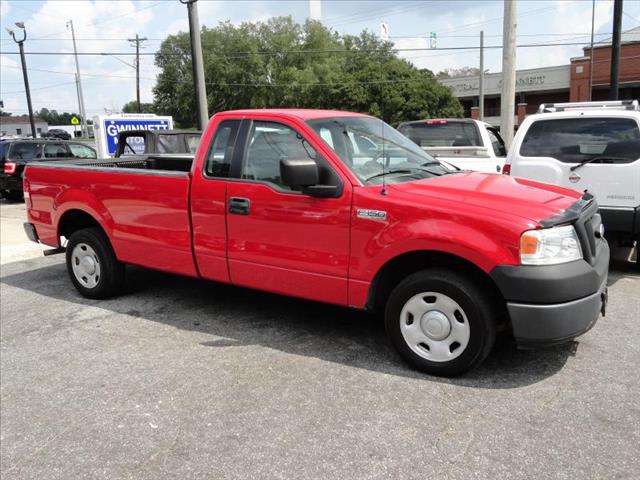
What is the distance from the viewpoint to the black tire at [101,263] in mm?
5715

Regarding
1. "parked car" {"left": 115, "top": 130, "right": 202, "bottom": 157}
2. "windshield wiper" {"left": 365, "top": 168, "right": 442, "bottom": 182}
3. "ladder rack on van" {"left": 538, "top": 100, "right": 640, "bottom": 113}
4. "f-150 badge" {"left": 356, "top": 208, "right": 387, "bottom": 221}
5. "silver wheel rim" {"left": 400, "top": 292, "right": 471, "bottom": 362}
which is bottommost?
"silver wheel rim" {"left": 400, "top": 292, "right": 471, "bottom": 362}

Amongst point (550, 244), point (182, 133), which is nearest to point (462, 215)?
point (550, 244)

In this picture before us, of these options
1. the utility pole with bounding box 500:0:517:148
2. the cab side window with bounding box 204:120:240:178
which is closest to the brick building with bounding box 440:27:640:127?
the utility pole with bounding box 500:0:517:148

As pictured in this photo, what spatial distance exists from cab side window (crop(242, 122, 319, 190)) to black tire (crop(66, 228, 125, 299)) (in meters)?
2.06

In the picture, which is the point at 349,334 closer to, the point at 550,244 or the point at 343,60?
the point at 550,244

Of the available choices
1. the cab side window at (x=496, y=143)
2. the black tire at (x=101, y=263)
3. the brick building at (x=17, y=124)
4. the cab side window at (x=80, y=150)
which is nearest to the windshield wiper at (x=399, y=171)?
the black tire at (x=101, y=263)

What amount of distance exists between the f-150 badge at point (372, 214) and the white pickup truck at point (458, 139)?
16.6ft

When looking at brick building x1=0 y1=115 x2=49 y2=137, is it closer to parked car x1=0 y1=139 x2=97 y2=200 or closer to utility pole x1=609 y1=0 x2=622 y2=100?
parked car x1=0 y1=139 x2=97 y2=200

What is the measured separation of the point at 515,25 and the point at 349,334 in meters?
11.4

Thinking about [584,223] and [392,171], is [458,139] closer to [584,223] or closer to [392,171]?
[392,171]

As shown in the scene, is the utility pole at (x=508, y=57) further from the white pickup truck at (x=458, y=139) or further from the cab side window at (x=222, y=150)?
the cab side window at (x=222, y=150)

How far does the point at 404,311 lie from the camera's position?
12.8ft

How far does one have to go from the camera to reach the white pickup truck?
9.00 meters

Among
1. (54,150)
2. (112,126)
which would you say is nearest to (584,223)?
(112,126)
